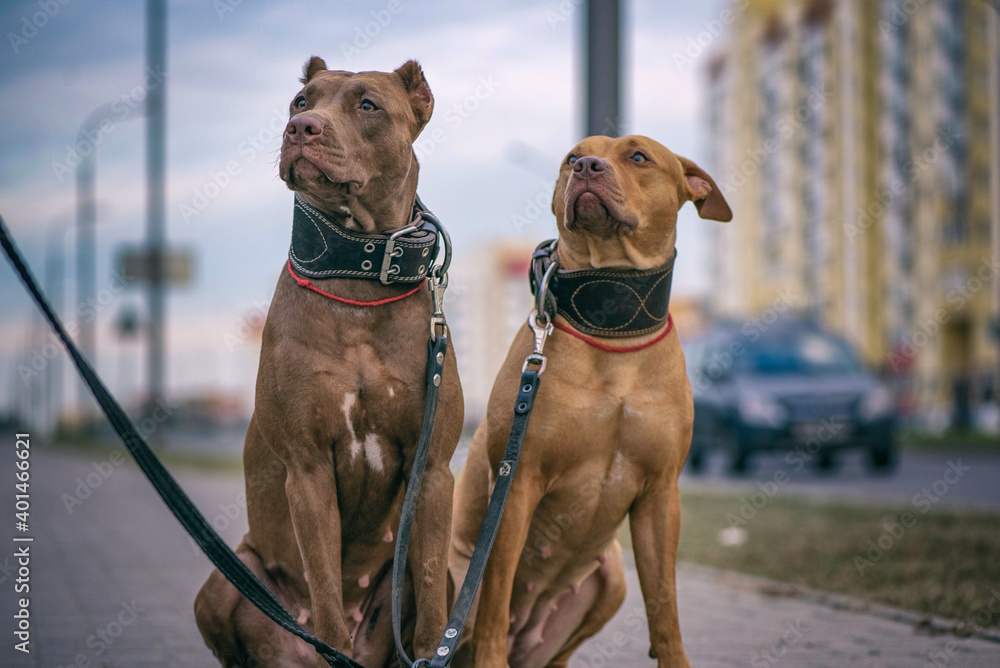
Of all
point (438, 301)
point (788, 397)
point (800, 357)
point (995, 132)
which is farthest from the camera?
point (995, 132)

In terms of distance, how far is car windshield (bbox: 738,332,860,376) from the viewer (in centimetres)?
1388

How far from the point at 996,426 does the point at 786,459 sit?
1273cm

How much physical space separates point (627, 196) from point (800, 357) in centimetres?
1141

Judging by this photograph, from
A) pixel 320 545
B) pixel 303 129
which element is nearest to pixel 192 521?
pixel 320 545

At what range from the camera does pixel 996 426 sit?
26.0 meters

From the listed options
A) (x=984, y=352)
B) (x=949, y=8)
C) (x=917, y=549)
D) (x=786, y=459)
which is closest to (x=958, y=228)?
(x=984, y=352)

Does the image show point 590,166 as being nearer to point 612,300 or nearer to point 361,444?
point 612,300

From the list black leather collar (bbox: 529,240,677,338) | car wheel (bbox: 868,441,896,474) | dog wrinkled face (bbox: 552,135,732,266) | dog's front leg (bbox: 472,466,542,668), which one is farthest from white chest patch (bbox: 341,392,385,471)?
car wheel (bbox: 868,441,896,474)

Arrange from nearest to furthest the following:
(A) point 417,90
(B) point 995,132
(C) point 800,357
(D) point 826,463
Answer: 1. (A) point 417,90
2. (C) point 800,357
3. (D) point 826,463
4. (B) point 995,132

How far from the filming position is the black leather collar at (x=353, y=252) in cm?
288

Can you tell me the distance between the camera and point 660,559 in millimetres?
3154

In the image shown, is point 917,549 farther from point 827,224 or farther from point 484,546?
point 827,224

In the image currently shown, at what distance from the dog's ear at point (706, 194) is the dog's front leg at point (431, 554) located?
1.41 metres

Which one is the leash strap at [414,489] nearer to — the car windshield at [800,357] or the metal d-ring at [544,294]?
the metal d-ring at [544,294]
